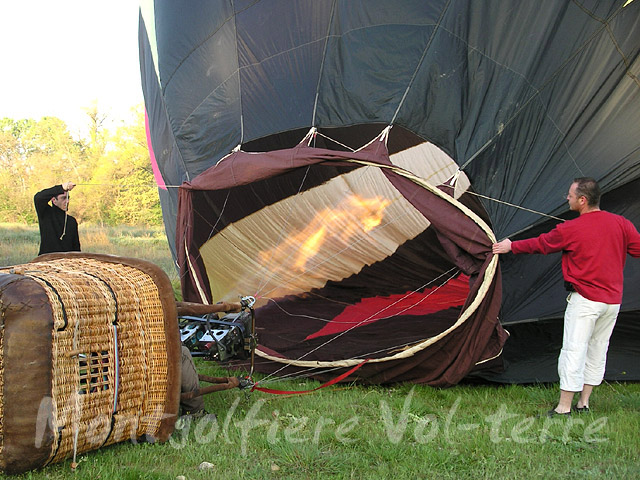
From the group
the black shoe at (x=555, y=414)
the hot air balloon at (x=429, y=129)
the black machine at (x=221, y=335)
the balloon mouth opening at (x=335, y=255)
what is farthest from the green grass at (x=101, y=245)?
the black shoe at (x=555, y=414)

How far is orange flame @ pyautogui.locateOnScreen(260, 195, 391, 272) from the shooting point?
5.64 m

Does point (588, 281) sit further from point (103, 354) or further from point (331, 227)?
point (331, 227)

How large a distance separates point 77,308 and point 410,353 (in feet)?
6.41

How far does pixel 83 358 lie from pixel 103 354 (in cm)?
9

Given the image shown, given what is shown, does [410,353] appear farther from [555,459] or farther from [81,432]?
[81,432]

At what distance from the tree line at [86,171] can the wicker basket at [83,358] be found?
563 inches

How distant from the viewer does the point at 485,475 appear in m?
2.37

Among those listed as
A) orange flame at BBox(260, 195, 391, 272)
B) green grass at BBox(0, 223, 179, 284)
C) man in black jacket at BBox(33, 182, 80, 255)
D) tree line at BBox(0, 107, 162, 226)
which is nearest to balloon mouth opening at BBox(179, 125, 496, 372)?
orange flame at BBox(260, 195, 391, 272)

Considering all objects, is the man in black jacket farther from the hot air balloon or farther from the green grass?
the green grass

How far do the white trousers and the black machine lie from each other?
159cm

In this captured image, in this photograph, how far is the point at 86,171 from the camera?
24500 millimetres

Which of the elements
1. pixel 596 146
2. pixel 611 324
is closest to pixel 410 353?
pixel 611 324

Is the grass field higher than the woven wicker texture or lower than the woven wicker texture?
lower

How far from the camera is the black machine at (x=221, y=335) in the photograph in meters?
3.20
